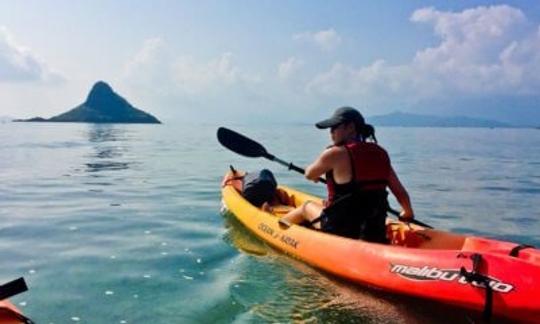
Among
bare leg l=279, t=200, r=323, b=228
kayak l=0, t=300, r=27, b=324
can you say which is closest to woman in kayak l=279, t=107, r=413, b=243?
bare leg l=279, t=200, r=323, b=228

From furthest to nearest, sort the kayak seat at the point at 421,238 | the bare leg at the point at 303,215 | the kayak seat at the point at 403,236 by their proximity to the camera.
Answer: the bare leg at the point at 303,215, the kayak seat at the point at 403,236, the kayak seat at the point at 421,238

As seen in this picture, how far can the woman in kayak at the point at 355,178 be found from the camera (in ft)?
22.6

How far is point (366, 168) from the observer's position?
6.91 m

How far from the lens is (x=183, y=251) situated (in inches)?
336

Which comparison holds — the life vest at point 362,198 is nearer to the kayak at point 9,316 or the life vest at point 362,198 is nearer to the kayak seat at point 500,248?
the kayak seat at point 500,248

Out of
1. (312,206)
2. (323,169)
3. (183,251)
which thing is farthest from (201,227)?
(323,169)

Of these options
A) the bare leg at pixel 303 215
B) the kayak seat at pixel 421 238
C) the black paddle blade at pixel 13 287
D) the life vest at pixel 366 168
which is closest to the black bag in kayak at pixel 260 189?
the bare leg at pixel 303 215

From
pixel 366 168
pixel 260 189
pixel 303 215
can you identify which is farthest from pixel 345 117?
pixel 260 189

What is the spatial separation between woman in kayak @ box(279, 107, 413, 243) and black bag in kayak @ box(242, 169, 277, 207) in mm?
3415

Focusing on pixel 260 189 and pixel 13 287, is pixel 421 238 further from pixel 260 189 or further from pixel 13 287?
pixel 13 287

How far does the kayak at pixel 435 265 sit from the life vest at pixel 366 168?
67 centimetres

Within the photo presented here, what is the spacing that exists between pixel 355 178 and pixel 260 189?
13.4 ft

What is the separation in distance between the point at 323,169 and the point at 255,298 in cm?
181

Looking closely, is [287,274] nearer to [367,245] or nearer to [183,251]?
[367,245]
